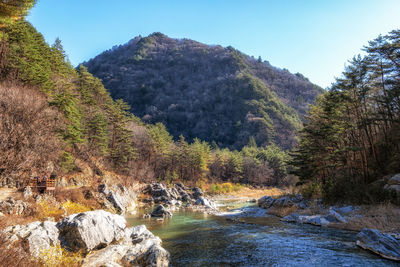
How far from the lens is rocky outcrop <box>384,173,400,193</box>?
1905cm

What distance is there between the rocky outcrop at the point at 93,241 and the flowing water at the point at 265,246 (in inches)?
63.0

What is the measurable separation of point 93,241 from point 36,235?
2.63m

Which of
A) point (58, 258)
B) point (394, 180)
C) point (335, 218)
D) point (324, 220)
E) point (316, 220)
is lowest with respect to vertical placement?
point (316, 220)

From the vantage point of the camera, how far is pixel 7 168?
1714cm

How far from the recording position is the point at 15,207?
1617cm

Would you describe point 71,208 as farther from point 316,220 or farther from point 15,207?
point 316,220

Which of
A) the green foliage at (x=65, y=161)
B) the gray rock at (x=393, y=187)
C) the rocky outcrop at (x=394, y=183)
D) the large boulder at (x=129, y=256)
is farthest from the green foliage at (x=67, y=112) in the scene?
the rocky outcrop at (x=394, y=183)

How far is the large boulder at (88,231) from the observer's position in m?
11.5

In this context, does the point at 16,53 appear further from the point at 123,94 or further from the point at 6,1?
the point at 123,94

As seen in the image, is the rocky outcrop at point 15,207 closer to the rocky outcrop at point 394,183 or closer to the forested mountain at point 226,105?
the rocky outcrop at point 394,183

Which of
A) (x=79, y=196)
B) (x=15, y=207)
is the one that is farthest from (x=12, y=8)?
(x=79, y=196)

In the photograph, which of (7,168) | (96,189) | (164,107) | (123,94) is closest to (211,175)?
(96,189)

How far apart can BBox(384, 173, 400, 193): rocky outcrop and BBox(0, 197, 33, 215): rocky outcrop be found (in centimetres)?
2844

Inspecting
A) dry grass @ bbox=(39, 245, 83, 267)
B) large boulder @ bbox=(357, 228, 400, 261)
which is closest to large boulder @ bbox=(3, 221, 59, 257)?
dry grass @ bbox=(39, 245, 83, 267)
